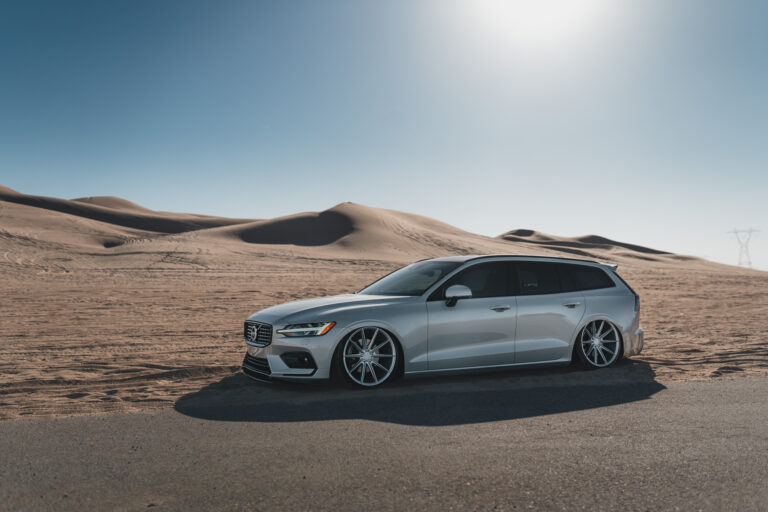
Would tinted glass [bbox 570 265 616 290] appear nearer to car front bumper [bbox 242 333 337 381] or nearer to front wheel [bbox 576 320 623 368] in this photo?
front wheel [bbox 576 320 623 368]

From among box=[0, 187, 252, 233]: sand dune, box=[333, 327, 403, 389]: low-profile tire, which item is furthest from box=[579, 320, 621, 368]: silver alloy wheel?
box=[0, 187, 252, 233]: sand dune

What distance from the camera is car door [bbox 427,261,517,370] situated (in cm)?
725

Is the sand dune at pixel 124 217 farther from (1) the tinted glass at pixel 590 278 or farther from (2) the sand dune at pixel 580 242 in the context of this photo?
(1) the tinted glass at pixel 590 278

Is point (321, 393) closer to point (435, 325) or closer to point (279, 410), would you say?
point (279, 410)

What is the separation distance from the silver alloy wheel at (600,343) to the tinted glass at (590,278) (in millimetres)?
507

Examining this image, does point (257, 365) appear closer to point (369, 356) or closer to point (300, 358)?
point (300, 358)

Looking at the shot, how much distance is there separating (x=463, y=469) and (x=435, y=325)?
9.90 feet

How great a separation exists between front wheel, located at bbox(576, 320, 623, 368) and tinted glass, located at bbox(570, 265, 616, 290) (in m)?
0.51

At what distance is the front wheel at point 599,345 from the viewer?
817 centimetres

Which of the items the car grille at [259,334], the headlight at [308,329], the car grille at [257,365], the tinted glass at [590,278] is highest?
the tinted glass at [590,278]

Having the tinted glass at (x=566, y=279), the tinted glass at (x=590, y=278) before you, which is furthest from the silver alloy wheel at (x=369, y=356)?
the tinted glass at (x=590, y=278)

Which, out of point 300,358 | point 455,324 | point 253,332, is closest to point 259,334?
point 253,332

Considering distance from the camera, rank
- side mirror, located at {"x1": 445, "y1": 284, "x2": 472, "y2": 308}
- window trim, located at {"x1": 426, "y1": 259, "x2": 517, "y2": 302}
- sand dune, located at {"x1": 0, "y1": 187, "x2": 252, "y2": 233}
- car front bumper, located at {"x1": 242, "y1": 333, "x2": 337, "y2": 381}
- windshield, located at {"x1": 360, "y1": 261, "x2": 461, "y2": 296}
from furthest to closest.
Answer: sand dune, located at {"x1": 0, "y1": 187, "x2": 252, "y2": 233}
windshield, located at {"x1": 360, "y1": 261, "x2": 461, "y2": 296}
window trim, located at {"x1": 426, "y1": 259, "x2": 517, "y2": 302}
side mirror, located at {"x1": 445, "y1": 284, "x2": 472, "y2": 308}
car front bumper, located at {"x1": 242, "y1": 333, "x2": 337, "y2": 381}

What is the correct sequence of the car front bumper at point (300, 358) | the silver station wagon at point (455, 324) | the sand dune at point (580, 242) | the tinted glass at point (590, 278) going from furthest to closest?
the sand dune at point (580, 242)
the tinted glass at point (590, 278)
the silver station wagon at point (455, 324)
the car front bumper at point (300, 358)
